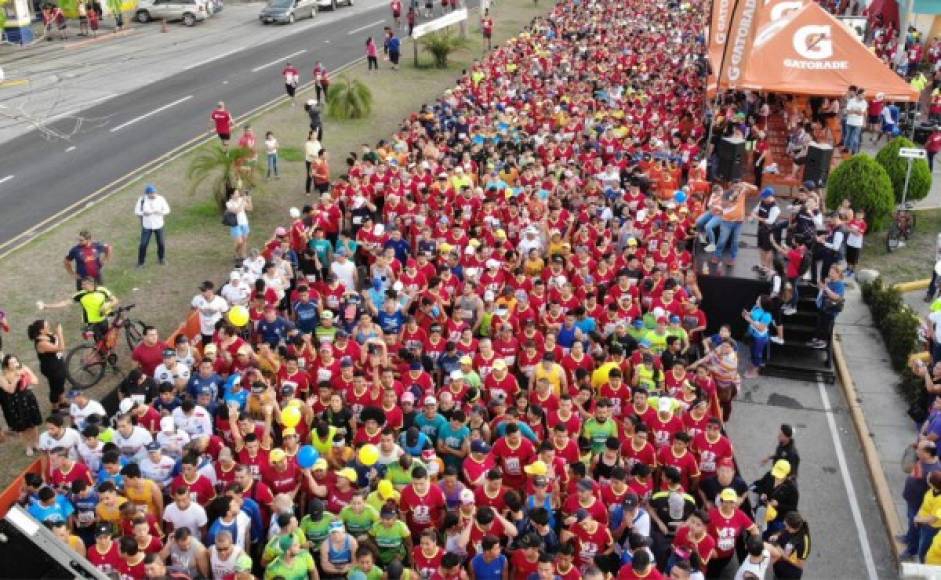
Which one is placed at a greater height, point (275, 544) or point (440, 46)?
point (440, 46)

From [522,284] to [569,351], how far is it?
178cm

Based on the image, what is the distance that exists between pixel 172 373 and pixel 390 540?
406 cm

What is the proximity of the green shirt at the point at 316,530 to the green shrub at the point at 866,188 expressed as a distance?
1417cm

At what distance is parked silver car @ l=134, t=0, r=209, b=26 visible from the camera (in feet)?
147

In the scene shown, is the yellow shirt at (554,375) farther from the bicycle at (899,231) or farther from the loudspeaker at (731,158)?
the loudspeaker at (731,158)

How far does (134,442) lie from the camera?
31.0 feet

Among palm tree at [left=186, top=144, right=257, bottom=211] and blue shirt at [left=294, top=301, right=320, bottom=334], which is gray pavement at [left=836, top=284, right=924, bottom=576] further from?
palm tree at [left=186, top=144, right=257, bottom=211]

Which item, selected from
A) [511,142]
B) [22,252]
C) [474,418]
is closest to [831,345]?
[474,418]

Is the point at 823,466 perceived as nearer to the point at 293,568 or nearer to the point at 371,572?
the point at 371,572

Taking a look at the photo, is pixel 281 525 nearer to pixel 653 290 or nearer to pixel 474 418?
pixel 474 418

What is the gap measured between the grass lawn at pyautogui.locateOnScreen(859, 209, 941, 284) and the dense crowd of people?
3688mm

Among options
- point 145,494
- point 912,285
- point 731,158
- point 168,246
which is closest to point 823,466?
point 912,285

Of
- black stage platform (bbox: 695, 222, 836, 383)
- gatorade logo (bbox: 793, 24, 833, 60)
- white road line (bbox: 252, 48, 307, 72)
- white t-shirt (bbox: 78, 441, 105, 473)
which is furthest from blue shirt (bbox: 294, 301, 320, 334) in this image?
white road line (bbox: 252, 48, 307, 72)

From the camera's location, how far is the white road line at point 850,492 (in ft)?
34.0
